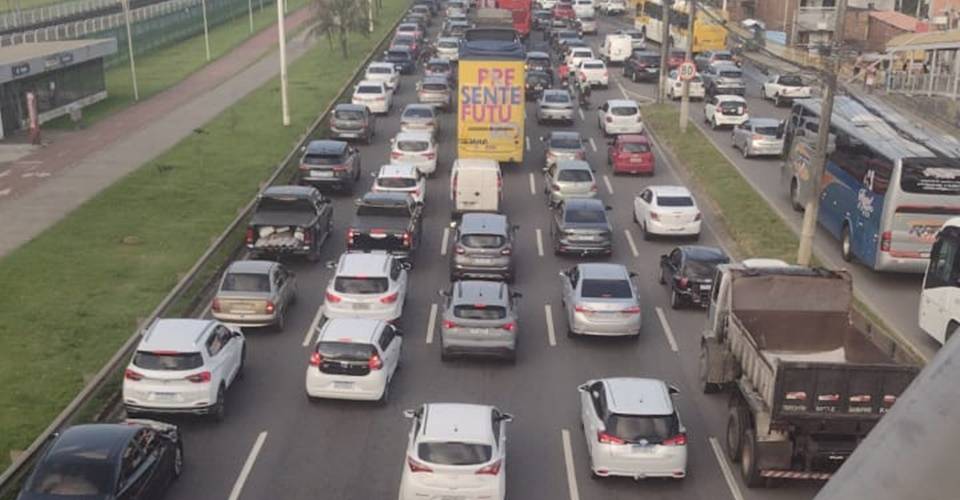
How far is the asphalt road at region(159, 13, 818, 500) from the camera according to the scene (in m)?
17.3

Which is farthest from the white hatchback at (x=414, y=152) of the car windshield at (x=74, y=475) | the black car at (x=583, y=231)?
the car windshield at (x=74, y=475)

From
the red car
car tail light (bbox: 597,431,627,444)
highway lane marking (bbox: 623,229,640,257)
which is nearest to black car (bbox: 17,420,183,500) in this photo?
car tail light (bbox: 597,431,627,444)

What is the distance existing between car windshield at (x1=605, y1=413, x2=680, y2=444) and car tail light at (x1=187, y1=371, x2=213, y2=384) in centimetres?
736

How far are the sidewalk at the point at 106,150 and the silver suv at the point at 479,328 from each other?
566 inches

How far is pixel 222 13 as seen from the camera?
10231 cm

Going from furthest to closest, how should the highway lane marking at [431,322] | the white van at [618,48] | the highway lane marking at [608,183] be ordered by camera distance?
the white van at [618,48] → the highway lane marking at [608,183] → the highway lane marking at [431,322]

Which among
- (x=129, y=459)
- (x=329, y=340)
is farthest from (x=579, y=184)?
(x=129, y=459)

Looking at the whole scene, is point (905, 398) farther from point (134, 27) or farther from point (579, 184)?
point (134, 27)

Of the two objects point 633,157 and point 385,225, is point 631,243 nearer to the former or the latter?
point 385,225

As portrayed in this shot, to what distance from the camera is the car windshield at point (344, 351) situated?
19938mm

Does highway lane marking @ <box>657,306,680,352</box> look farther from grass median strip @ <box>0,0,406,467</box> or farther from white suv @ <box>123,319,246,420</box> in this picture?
grass median strip @ <box>0,0,406,467</box>

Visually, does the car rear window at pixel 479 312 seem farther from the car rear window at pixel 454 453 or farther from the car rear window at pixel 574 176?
the car rear window at pixel 574 176

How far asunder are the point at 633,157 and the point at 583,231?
11.9m

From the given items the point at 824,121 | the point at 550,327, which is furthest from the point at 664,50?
the point at 550,327
